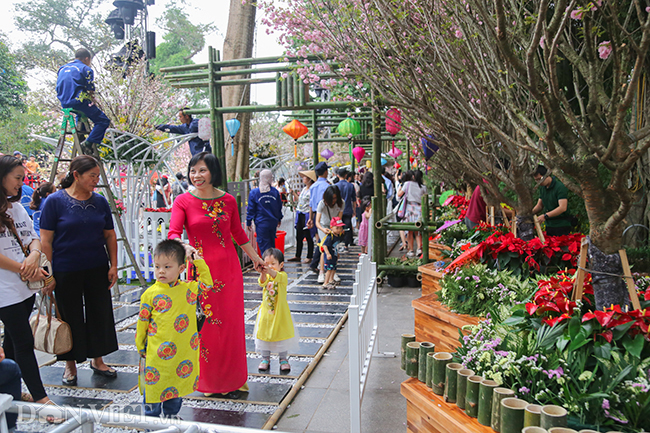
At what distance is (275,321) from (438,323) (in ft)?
4.61

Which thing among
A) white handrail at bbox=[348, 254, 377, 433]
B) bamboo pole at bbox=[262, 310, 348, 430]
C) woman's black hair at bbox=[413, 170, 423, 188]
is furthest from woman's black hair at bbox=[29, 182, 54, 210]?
woman's black hair at bbox=[413, 170, 423, 188]

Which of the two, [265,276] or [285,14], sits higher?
[285,14]

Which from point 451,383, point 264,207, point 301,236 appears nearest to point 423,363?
point 451,383

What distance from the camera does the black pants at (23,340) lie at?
11.1 ft

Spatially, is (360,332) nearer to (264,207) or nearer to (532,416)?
(532,416)

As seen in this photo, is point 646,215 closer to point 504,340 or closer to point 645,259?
point 645,259

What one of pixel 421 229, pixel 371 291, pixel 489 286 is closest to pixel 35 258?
pixel 371 291

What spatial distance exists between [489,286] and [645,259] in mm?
2062

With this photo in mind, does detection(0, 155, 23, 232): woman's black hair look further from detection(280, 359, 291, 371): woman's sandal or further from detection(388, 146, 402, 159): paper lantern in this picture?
detection(388, 146, 402, 159): paper lantern

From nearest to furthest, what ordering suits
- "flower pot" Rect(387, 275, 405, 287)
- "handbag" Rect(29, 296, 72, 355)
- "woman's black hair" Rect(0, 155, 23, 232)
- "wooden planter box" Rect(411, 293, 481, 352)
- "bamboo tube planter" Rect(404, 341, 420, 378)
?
"bamboo tube planter" Rect(404, 341, 420, 378) → "woman's black hair" Rect(0, 155, 23, 232) → "handbag" Rect(29, 296, 72, 355) → "wooden planter box" Rect(411, 293, 481, 352) → "flower pot" Rect(387, 275, 405, 287)

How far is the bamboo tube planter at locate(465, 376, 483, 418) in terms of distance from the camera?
2521 millimetres

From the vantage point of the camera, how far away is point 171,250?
3094mm

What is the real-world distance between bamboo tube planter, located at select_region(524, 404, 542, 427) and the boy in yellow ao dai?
6.54 ft

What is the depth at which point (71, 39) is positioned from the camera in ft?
92.1
